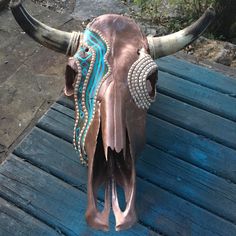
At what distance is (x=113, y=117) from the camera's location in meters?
1.91

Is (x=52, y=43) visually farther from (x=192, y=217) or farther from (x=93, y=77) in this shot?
(x=192, y=217)

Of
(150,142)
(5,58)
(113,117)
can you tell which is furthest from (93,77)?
(5,58)

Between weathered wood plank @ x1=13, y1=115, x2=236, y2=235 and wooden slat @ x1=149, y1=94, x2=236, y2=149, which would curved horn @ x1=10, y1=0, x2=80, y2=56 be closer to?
weathered wood plank @ x1=13, y1=115, x2=236, y2=235

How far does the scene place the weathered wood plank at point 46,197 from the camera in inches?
83.9

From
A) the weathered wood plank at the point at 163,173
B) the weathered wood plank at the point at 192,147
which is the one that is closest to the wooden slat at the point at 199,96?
the weathered wood plank at the point at 192,147

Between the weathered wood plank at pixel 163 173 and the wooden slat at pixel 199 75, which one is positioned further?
the wooden slat at pixel 199 75

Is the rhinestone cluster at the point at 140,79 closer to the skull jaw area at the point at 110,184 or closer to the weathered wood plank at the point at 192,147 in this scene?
the skull jaw area at the point at 110,184

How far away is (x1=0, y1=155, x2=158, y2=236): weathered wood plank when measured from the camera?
6.99 feet

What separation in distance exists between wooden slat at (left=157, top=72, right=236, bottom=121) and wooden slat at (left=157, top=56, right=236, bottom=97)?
0.16 ft

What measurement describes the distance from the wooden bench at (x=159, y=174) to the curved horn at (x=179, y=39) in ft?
1.67

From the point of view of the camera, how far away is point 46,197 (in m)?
2.25

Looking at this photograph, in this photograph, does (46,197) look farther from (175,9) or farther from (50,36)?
(175,9)

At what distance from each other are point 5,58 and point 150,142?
5.82 feet

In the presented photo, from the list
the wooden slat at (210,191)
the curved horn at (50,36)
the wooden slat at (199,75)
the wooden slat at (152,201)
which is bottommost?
the wooden slat at (152,201)
